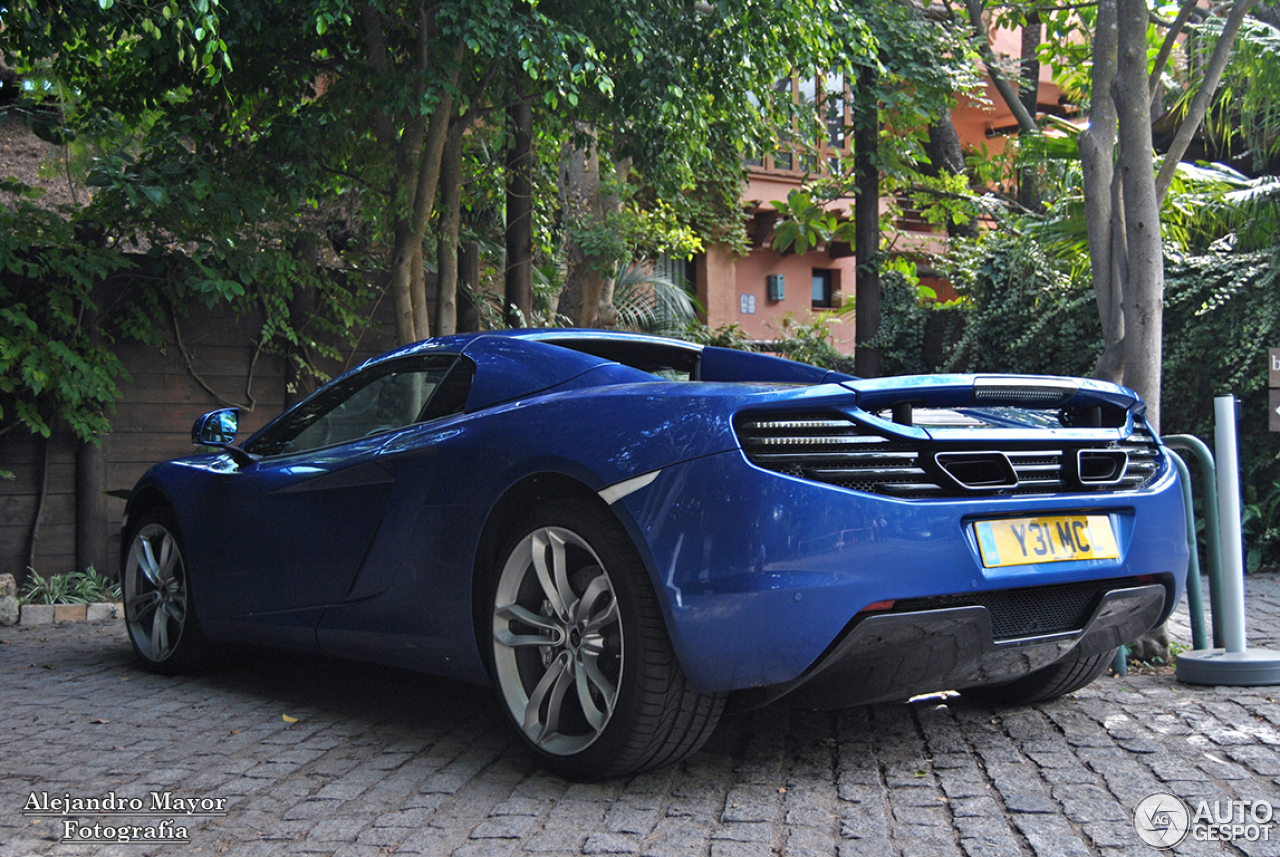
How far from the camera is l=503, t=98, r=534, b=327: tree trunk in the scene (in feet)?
29.0

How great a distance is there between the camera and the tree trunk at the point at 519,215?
884 cm

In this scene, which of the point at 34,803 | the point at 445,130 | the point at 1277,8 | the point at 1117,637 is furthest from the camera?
the point at 1277,8

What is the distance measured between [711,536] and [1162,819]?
49.4 inches

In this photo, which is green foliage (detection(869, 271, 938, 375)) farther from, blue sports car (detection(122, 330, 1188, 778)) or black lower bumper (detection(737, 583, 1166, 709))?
black lower bumper (detection(737, 583, 1166, 709))

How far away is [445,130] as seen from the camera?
23.9 feet

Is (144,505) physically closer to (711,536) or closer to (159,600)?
(159,600)

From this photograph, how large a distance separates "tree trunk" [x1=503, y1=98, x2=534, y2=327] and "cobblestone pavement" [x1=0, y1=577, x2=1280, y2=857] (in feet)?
16.5

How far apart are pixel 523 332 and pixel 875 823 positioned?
1926mm

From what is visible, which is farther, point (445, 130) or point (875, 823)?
point (445, 130)

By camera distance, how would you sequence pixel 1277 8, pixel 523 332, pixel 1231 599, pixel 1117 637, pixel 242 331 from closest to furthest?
pixel 1117 637 → pixel 523 332 → pixel 1231 599 → pixel 242 331 → pixel 1277 8

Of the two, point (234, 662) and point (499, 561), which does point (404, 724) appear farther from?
point (234, 662)

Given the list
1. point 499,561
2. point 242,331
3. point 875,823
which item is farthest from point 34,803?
point 242,331

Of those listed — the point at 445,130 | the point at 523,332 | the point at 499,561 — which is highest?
the point at 445,130

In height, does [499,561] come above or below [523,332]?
below
